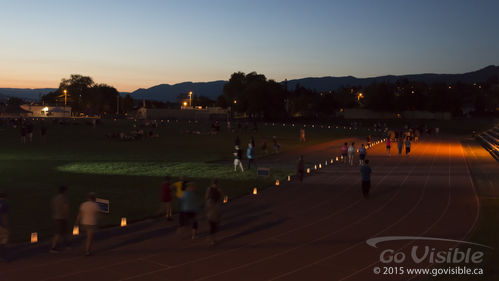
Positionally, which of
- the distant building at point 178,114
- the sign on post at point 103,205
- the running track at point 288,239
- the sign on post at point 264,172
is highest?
the distant building at point 178,114

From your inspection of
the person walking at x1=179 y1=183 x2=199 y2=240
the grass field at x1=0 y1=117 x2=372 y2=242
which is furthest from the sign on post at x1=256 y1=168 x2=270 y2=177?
the person walking at x1=179 y1=183 x2=199 y2=240

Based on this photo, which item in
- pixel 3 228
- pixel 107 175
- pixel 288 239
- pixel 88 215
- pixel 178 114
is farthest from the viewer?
pixel 178 114

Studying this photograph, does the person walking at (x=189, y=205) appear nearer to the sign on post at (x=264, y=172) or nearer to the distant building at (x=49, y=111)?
the sign on post at (x=264, y=172)

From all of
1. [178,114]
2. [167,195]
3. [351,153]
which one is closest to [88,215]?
[167,195]

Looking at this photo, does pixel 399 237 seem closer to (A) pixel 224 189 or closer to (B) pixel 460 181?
(A) pixel 224 189

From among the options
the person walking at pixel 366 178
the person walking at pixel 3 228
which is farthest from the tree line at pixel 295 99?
the person walking at pixel 3 228

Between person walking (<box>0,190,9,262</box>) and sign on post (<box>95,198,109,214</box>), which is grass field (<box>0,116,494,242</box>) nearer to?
sign on post (<box>95,198,109,214</box>)

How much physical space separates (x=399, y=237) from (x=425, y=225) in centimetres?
177

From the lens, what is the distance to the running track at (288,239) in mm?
9086

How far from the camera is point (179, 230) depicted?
11727mm

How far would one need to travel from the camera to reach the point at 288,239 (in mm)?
11555

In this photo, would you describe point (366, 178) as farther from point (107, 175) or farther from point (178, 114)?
point (178, 114)

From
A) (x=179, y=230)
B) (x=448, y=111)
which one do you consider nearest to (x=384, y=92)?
(x=448, y=111)

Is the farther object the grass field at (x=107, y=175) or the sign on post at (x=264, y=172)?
the sign on post at (x=264, y=172)
